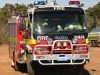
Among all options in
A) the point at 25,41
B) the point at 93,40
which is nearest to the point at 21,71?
the point at 25,41

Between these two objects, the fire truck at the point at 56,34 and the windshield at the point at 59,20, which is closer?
the fire truck at the point at 56,34

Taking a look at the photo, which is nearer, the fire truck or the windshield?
the fire truck

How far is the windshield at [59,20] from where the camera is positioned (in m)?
14.8

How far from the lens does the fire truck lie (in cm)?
1452

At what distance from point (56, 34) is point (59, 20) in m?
0.65

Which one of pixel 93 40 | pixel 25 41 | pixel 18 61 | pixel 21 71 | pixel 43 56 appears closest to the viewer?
pixel 43 56

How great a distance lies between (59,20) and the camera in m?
14.9

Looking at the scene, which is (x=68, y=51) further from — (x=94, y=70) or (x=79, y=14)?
(x=94, y=70)

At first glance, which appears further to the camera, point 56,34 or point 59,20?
point 59,20

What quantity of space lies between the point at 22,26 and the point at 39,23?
0.85m

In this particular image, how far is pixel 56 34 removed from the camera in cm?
1457

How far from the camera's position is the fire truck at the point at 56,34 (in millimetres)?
14516

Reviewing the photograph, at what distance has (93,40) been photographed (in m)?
40.0

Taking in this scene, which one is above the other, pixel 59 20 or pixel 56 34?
pixel 59 20
